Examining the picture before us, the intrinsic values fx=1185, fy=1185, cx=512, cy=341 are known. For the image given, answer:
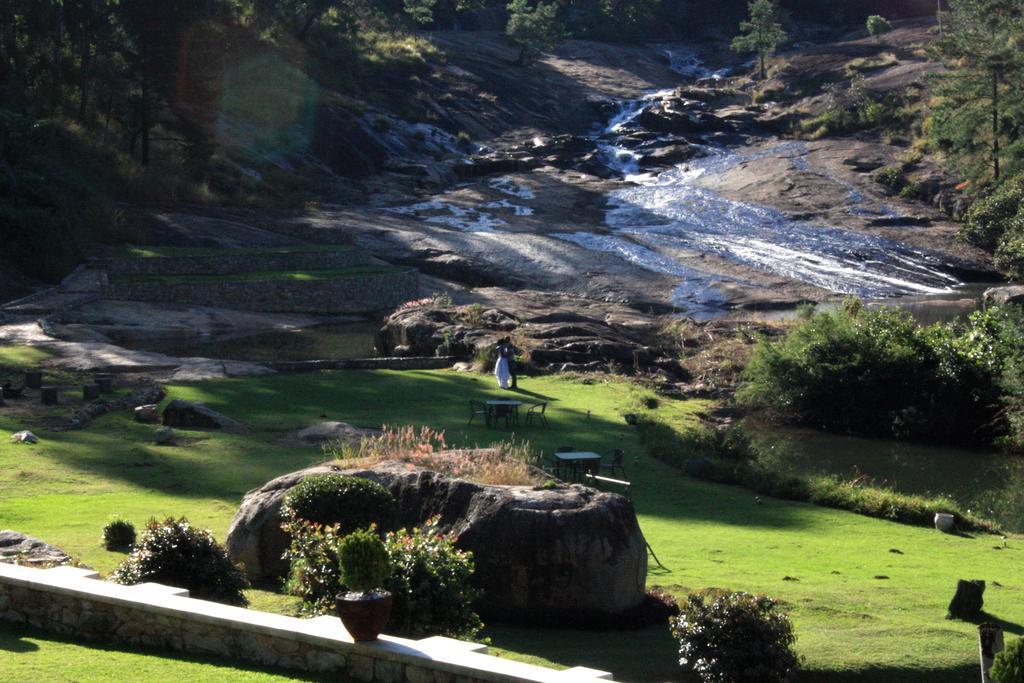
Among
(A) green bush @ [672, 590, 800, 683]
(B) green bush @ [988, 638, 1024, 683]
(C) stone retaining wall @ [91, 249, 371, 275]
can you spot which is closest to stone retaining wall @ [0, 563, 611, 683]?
(A) green bush @ [672, 590, 800, 683]

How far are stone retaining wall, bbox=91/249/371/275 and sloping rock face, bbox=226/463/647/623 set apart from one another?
39.6 meters

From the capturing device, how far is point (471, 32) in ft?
391

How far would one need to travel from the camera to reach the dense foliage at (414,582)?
11.3 metres

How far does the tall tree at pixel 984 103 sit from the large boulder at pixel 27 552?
62.3 meters

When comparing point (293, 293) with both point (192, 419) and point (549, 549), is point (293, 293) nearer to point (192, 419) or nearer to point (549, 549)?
point (192, 419)

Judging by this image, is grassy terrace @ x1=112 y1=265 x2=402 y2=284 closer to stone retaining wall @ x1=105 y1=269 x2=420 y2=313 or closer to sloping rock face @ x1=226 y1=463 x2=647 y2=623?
stone retaining wall @ x1=105 y1=269 x2=420 y2=313

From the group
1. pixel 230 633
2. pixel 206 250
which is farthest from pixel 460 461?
pixel 206 250

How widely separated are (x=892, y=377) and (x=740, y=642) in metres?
24.0

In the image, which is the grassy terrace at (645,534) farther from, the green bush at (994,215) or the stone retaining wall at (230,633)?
the green bush at (994,215)

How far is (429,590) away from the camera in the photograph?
1141 cm

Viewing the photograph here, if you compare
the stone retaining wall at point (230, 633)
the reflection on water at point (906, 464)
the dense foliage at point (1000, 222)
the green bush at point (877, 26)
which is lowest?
the reflection on water at point (906, 464)

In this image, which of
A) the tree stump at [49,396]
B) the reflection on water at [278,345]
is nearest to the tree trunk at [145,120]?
the reflection on water at [278,345]

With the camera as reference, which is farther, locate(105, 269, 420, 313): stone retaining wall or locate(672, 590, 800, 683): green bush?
locate(105, 269, 420, 313): stone retaining wall

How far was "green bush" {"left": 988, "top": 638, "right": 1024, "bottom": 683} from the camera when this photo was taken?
8.27 m
